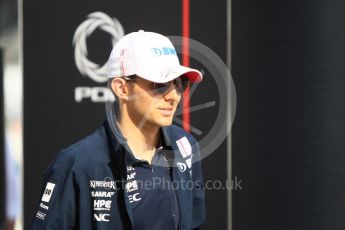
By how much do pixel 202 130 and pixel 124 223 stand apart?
3.86ft

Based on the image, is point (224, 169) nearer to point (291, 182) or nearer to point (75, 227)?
point (291, 182)

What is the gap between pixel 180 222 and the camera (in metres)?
2.07

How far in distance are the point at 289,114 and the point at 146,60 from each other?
4.09 ft

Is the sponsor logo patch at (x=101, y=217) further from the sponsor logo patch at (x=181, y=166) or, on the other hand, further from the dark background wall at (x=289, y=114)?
the dark background wall at (x=289, y=114)

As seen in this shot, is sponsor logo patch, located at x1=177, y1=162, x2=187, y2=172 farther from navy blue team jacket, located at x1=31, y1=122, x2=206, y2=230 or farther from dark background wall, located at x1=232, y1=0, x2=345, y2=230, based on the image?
dark background wall, located at x1=232, y1=0, x2=345, y2=230

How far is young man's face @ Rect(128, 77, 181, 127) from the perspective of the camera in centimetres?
203

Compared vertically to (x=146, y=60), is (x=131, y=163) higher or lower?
lower

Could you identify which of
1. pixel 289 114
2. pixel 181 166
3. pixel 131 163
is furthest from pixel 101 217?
pixel 289 114

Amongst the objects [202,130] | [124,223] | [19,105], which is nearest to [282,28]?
[202,130]

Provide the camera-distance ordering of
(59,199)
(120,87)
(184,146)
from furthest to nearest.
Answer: (184,146) < (120,87) < (59,199)

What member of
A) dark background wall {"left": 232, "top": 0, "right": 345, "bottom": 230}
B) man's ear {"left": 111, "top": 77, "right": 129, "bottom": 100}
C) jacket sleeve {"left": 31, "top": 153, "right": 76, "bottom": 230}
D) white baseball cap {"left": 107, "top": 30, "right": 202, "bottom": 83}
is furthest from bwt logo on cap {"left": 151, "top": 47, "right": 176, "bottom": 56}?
dark background wall {"left": 232, "top": 0, "right": 345, "bottom": 230}

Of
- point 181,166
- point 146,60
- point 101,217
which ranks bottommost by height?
point 101,217

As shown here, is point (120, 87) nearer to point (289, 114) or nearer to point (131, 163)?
point (131, 163)

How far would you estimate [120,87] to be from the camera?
2.05 meters
